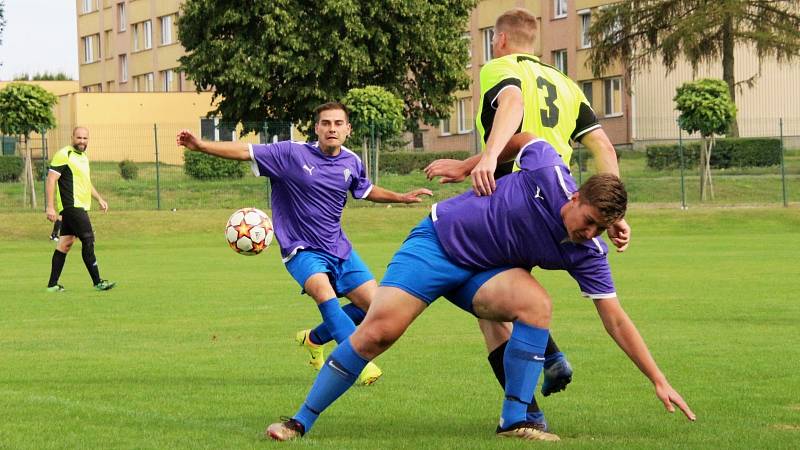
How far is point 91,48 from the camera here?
299ft

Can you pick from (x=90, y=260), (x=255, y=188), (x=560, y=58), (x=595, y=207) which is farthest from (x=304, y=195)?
(x=560, y=58)

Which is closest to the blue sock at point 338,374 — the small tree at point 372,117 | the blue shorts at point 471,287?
the blue shorts at point 471,287

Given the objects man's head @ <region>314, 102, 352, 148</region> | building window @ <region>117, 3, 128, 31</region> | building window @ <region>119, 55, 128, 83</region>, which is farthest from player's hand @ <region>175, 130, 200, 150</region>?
building window @ <region>119, 55, 128, 83</region>

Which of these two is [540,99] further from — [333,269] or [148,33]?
[148,33]

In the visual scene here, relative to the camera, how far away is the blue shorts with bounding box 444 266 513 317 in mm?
6273

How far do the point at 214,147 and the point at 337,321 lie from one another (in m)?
1.38

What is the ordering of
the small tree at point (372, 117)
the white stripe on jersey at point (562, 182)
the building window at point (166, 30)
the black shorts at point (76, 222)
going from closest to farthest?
the white stripe on jersey at point (562, 182) < the black shorts at point (76, 222) < the small tree at point (372, 117) < the building window at point (166, 30)

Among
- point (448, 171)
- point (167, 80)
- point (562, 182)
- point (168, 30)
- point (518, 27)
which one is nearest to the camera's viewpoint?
point (562, 182)

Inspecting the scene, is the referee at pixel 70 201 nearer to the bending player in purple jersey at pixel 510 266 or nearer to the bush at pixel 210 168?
the bending player in purple jersey at pixel 510 266

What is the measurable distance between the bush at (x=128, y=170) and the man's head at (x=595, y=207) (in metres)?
34.0

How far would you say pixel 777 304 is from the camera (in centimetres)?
1404

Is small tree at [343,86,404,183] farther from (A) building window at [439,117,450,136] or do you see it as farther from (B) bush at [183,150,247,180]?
(A) building window at [439,117,450,136]

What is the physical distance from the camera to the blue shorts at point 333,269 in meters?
9.22

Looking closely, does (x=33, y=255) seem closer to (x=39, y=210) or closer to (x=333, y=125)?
(x=39, y=210)
